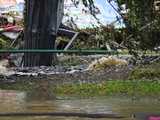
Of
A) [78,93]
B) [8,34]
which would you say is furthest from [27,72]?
[8,34]

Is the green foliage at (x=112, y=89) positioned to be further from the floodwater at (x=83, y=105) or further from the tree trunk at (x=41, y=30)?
the tree trunk at (x=41, y=30)

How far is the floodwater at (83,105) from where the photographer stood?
27.3ft

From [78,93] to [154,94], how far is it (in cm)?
123

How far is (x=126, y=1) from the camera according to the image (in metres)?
9.36

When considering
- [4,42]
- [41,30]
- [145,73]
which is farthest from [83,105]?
[4,42]

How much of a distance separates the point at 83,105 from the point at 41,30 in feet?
21.0

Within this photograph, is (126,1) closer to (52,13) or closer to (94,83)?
→ (94,83)

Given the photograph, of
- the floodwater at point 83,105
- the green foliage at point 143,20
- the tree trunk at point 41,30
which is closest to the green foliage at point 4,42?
the tree trunk at point 41,30

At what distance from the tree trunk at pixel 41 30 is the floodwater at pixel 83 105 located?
17.0 ft

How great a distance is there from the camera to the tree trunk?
14.9 m

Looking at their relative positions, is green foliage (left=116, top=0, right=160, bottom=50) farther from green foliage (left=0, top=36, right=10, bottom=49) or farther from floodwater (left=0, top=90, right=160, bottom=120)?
green foliage (left=0, top=36, right=10, bottom=49)

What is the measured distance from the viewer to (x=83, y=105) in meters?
8.90

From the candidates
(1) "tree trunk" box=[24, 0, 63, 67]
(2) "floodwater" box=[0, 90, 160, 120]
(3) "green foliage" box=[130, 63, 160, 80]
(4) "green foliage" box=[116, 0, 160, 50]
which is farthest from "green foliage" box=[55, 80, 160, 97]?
(1) "tree trunk" box=[24, 0, 63, 67]

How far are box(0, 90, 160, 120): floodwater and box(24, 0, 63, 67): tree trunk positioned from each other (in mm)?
5179
